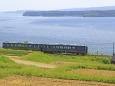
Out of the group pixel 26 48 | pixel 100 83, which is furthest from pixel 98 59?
pixel 100 83

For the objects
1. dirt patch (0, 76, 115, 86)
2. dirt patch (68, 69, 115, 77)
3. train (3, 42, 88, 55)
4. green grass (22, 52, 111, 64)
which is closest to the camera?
dirt patch (0, 76, 115, 86)

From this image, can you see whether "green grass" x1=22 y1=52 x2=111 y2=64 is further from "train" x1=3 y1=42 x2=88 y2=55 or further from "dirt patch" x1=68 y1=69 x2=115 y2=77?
"dirt patch" x1=68 y1=69 x2=115 y2=77

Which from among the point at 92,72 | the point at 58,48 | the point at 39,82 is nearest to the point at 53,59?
the point at 58,48

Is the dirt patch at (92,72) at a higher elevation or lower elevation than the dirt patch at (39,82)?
lower

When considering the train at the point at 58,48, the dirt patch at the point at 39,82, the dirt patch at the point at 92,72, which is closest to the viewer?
the dirt patch at the point at 39,82

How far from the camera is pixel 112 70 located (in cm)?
2700

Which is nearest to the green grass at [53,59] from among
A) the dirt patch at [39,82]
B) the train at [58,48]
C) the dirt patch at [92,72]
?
the train at [58,48]

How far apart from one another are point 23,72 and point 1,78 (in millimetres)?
2005

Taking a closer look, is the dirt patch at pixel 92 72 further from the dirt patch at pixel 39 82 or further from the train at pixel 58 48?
the train at pixel 58 48

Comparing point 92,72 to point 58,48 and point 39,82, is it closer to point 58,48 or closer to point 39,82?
point 39,82

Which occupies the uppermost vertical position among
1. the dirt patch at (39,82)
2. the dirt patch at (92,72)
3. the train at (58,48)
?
the dirt patch at (39,82)

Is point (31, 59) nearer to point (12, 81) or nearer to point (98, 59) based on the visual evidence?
point (98, 59)

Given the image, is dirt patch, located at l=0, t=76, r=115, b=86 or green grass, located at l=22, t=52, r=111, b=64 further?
green grass, located at l=22, t=52, r=111, b=64

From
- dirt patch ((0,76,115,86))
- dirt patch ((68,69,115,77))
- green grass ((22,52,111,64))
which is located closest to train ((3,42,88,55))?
green grass ((22,52,111,64))
